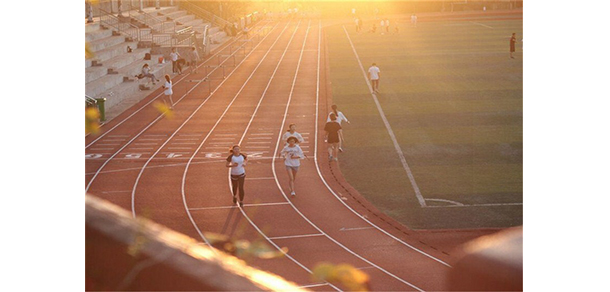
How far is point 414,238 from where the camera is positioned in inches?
557

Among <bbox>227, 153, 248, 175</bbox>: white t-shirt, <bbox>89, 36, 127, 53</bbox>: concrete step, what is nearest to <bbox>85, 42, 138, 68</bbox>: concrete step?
<bbox>89, 36, 127, 53</bbox>: concrete step

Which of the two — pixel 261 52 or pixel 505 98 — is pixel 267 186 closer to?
pixel 505 98

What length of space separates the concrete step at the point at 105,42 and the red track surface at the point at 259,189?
5.41 meters

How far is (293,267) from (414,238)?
2.82 metres

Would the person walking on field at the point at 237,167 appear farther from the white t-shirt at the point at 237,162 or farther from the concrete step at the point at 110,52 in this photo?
the concrete step at the point at 110,52

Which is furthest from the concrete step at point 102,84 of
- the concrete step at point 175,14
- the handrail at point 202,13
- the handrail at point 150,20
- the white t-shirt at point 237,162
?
the handrail at point 202,13

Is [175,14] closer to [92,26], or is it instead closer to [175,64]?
[175,64]

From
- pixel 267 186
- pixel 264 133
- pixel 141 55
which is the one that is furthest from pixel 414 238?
pixel 141 55

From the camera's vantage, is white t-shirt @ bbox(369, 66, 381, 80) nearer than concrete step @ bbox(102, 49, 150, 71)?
Yes

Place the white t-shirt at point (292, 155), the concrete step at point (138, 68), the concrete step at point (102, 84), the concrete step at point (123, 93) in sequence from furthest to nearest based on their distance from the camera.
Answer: the concrete step at point (138, 68) < the concrete step at point (123, 93) < the concrete step at point (102, 84) < the white t-shirt at point (292, 155)

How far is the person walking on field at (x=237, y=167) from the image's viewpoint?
1564 centimetres

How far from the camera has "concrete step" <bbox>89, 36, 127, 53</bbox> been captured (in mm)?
37297

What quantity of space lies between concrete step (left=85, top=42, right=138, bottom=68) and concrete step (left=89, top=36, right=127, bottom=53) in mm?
216

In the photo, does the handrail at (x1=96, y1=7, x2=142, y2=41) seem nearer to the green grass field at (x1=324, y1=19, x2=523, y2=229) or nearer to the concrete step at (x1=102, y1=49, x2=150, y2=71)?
the concrete step at (x1=102, y1=49, x2=150, y2=71)
